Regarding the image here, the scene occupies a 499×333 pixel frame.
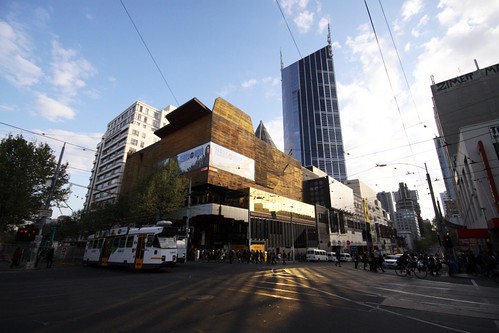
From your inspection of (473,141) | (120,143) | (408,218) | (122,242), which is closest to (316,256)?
(473,141)

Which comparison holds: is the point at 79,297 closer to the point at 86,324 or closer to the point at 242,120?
the point at 86,324

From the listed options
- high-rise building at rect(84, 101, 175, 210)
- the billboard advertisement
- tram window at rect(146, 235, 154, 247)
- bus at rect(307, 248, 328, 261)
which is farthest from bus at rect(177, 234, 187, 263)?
high-rise building at rect(84, 101, 175, 210)

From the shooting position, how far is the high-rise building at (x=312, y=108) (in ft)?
479

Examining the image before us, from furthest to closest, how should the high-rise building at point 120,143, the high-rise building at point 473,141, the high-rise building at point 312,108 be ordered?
the high-rise building at point 312,108 → the high-rise building at point 120,143 → the high-rise building at point 473,141

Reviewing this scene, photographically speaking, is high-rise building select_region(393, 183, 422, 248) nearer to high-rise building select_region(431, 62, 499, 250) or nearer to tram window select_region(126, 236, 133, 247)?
high-rise building select_region(431, 62, 499, 250)

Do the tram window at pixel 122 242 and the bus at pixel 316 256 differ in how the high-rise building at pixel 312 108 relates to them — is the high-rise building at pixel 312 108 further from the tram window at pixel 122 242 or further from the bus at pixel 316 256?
the tram window at pixel 122 242

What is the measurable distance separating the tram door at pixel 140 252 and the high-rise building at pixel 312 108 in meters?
126

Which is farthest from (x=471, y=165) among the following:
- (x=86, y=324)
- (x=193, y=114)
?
(x=193, y=114)

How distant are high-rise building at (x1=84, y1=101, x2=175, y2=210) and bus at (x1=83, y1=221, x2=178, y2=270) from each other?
6075 cm

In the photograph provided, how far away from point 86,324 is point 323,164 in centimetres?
15249

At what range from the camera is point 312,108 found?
152 meters

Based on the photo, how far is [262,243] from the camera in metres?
45.2

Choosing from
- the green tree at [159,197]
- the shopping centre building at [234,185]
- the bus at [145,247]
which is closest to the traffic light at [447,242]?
the bus at [145,247]

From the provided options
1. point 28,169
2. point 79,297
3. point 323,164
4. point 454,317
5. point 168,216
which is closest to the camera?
point 454,317
